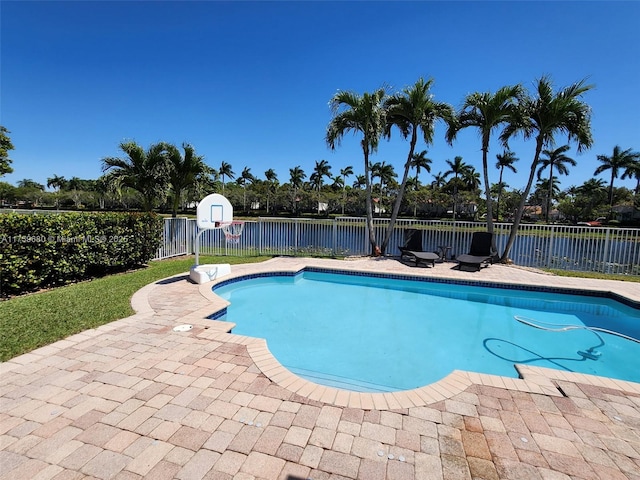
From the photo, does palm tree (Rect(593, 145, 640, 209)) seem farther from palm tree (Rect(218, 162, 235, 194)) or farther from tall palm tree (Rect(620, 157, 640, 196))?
palm tree (Rect(218, 162, 235, 194))

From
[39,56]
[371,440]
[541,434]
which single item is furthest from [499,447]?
[39,56]

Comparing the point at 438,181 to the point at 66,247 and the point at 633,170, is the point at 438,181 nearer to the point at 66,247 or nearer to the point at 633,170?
the point at 633,170

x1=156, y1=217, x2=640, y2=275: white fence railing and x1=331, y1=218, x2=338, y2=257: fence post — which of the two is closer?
x1=156, y1=217, x2=640, y2=275: white fence railing

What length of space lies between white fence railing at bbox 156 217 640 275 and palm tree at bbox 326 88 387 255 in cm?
167

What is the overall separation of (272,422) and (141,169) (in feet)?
40.0

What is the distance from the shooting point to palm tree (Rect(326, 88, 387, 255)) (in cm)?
1072

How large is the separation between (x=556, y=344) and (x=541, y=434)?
3.71 m

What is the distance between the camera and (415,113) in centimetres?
1070

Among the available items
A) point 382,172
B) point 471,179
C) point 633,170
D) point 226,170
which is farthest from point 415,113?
point 226,170

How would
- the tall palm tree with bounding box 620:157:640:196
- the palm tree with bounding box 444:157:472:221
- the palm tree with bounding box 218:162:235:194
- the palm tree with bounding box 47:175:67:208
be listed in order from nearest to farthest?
the tall palm tree with bounding box 620:157:640:196 → the palm tree with bounding box 444:157:472:221 → the palm tree with bounding box 218:162:235:194 → the palm tree with bounding box 47:175:67:208

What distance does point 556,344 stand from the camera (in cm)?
529

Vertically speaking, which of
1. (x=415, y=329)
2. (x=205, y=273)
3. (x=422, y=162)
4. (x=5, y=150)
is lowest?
(x=415, y=329)

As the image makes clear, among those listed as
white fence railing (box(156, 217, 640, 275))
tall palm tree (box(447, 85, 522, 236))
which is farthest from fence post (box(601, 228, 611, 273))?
tall palm tree (box(447, 85, 522, 236))

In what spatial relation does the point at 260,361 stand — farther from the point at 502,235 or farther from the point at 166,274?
the point at 502,235
